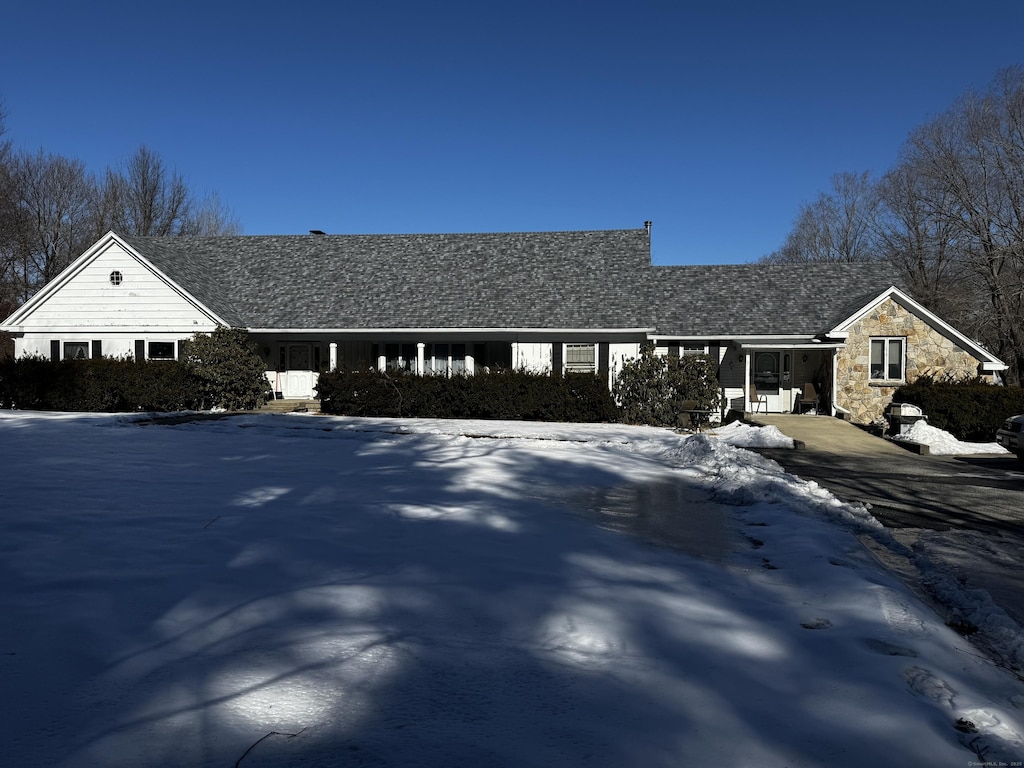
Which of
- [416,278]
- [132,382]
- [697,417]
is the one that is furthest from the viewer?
[416,278]

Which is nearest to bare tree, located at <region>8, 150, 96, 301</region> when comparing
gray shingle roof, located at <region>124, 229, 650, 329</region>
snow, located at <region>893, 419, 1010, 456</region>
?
gray shingle roof, located at <region>124, 229, 650, 329</region>

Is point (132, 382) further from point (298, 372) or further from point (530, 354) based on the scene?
point (530, 354)

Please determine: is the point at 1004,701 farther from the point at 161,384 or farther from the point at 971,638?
the point at 161,384

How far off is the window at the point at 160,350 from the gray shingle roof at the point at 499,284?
6.92ft

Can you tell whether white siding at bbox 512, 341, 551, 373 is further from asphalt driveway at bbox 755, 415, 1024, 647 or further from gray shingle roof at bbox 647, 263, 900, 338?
asphalt driveway at bbox 755, 415, 1024, 647

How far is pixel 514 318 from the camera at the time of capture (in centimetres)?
2422

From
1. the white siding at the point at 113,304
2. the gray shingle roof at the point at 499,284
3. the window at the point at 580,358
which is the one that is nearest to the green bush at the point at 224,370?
the gray shingle roof at the point at 499,284

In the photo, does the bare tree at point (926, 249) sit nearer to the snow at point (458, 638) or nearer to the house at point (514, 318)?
the house at point (514, 318)

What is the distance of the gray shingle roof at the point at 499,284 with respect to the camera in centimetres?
2480

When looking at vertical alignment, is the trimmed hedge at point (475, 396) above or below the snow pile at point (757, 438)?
above

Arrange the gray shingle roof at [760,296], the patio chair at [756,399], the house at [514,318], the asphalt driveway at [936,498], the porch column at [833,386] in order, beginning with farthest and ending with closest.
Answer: the patio chair at [756,399] < the gray shingle roof at [760,296] < the porch column at [833,386] < the house at [514,318] < the asphalt driveway at [936,498]

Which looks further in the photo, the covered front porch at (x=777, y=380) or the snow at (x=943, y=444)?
the covered front porch at (x=777, y=380)

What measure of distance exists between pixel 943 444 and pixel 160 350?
24.5 metres

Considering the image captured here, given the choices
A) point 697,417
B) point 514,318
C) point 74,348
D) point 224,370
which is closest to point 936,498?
point 697,417
